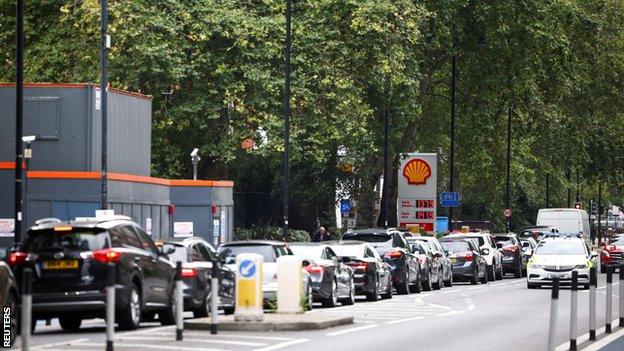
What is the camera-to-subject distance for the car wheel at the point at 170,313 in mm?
27253

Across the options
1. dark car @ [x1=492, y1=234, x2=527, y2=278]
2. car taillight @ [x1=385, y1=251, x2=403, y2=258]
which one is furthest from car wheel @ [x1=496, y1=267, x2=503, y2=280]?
car taillight @ [x1=385, y1=251, x2=403, y2=258]

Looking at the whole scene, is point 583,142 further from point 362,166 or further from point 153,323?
point 153,323

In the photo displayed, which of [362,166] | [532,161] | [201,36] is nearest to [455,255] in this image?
[201,36]

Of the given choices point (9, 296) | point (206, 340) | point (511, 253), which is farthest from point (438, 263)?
point (9, 296)

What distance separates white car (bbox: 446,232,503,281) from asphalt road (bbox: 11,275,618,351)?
64.8 feet

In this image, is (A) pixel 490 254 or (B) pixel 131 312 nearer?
(B) pixel 131 312

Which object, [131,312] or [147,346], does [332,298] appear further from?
[147,346]

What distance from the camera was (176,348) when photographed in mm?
21078

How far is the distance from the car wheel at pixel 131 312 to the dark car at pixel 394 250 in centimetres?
1875

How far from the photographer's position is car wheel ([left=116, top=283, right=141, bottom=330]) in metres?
24.8

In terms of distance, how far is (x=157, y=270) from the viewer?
26234mm

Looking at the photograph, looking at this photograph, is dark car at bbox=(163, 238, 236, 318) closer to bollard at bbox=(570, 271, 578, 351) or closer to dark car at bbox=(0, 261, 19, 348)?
dark car at bbox=(0, 261, 19, 348)

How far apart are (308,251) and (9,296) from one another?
15.1 m

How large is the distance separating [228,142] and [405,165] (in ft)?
44.8
